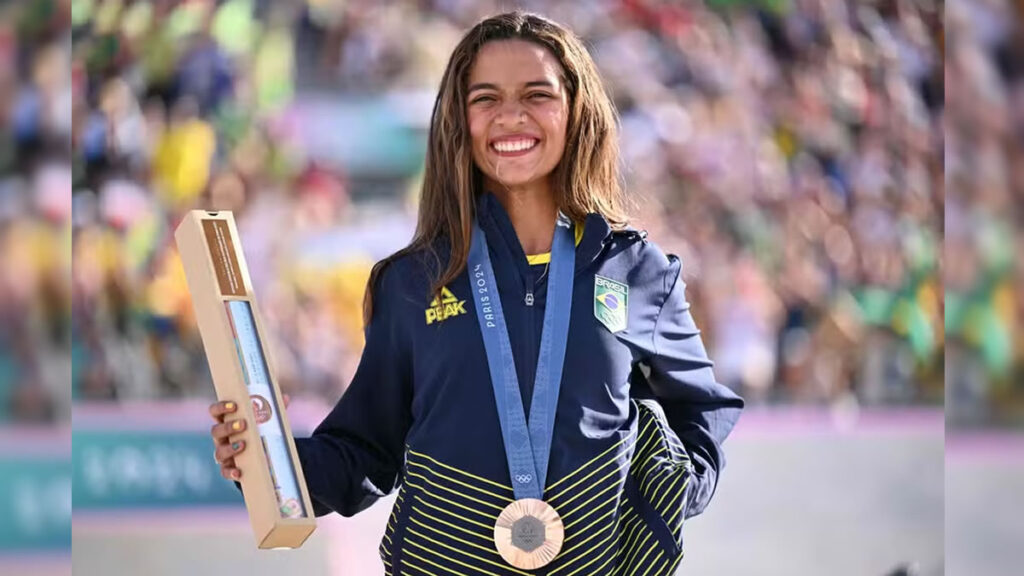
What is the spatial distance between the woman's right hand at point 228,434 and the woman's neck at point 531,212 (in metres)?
0.57

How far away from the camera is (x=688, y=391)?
8.00 feet

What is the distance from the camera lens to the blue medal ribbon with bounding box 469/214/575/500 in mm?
2229

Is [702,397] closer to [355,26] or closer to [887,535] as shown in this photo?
[887,535]

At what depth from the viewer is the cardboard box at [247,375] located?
83.7 inches

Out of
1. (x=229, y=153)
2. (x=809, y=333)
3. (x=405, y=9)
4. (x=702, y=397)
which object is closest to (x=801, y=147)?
(x=809, y=333)

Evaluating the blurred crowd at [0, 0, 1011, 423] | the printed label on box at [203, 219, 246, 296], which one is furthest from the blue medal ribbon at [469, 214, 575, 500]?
the blurred crowd at [0, 0, 1011, 423]

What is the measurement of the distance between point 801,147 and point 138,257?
3282 millimetres

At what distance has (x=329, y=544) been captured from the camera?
5.22m

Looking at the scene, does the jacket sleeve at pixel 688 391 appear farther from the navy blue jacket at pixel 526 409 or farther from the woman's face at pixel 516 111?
the woman's face at pixel 516 111

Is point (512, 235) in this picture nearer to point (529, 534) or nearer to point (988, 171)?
point (529, 534)

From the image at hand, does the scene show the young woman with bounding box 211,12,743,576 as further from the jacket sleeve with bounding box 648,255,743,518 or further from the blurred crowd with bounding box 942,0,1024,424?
the blurred crowd with bounding box 942,0,1024,424

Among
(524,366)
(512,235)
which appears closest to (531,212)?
(512,235)

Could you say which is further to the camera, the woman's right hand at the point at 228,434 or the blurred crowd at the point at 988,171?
the woman's right hand at the point at 228,434

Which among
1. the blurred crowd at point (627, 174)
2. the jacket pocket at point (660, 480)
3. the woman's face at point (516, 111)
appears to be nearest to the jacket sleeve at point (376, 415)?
the woman's face at point (516, 111)
